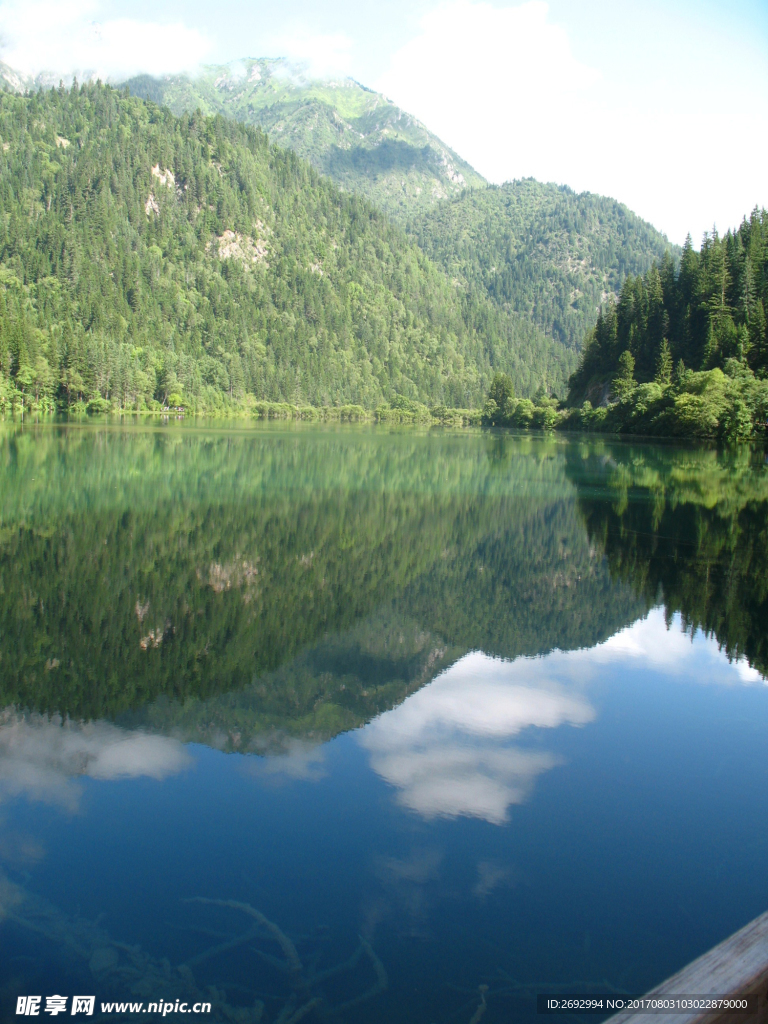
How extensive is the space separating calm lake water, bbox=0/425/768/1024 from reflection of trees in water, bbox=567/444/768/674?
163mm

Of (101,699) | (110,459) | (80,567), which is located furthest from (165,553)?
(110,459)

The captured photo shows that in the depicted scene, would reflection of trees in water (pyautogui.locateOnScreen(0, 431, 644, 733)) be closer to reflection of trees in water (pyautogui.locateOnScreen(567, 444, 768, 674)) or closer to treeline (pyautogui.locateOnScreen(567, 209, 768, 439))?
reflection of trees in water (pyautogui.locateOnScreen(567, 444, 768, 674))

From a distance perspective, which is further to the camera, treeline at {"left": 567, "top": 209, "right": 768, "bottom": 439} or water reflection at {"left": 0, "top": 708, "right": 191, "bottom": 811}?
treeline at {"left": 567, "top": 209, "right": 768, "bottom": 439}

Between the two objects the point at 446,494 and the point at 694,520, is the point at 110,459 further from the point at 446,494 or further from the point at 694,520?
the point at 694,520

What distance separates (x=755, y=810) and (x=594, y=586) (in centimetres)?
950

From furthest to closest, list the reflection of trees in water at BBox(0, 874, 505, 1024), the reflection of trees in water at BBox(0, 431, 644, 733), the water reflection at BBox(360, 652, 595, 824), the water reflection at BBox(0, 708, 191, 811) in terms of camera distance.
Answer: the reflection of trees in water at BBox(0, 431, 644, 733)
the water reflection at BBox(360, 652, 595, 824)
the water reflection at BBox(0, 708, 191, 811)
the reflection of trees in water at BBox(0, 874, 505, 1024)

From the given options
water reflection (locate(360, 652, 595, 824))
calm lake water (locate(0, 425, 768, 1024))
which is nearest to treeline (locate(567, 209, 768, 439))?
calm lake water (locate(0, 425, 768, 1024))

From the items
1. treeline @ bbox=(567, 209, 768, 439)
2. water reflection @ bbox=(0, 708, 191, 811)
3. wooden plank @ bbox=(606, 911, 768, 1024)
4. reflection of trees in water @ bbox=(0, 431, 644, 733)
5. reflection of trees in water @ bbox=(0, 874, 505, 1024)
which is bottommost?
reflection of trees in water @ bbox=(0, 874, 505, 1024)

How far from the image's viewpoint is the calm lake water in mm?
5395

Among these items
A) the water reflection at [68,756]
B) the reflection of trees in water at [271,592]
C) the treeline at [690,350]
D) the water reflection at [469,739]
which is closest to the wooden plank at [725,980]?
the water reflection at [469,739]

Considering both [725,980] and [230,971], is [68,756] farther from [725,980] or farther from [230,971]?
[725,980]

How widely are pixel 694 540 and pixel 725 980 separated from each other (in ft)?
Answer: 68.7

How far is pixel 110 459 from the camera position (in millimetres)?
38875

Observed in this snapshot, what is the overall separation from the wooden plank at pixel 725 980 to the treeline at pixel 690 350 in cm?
8568
